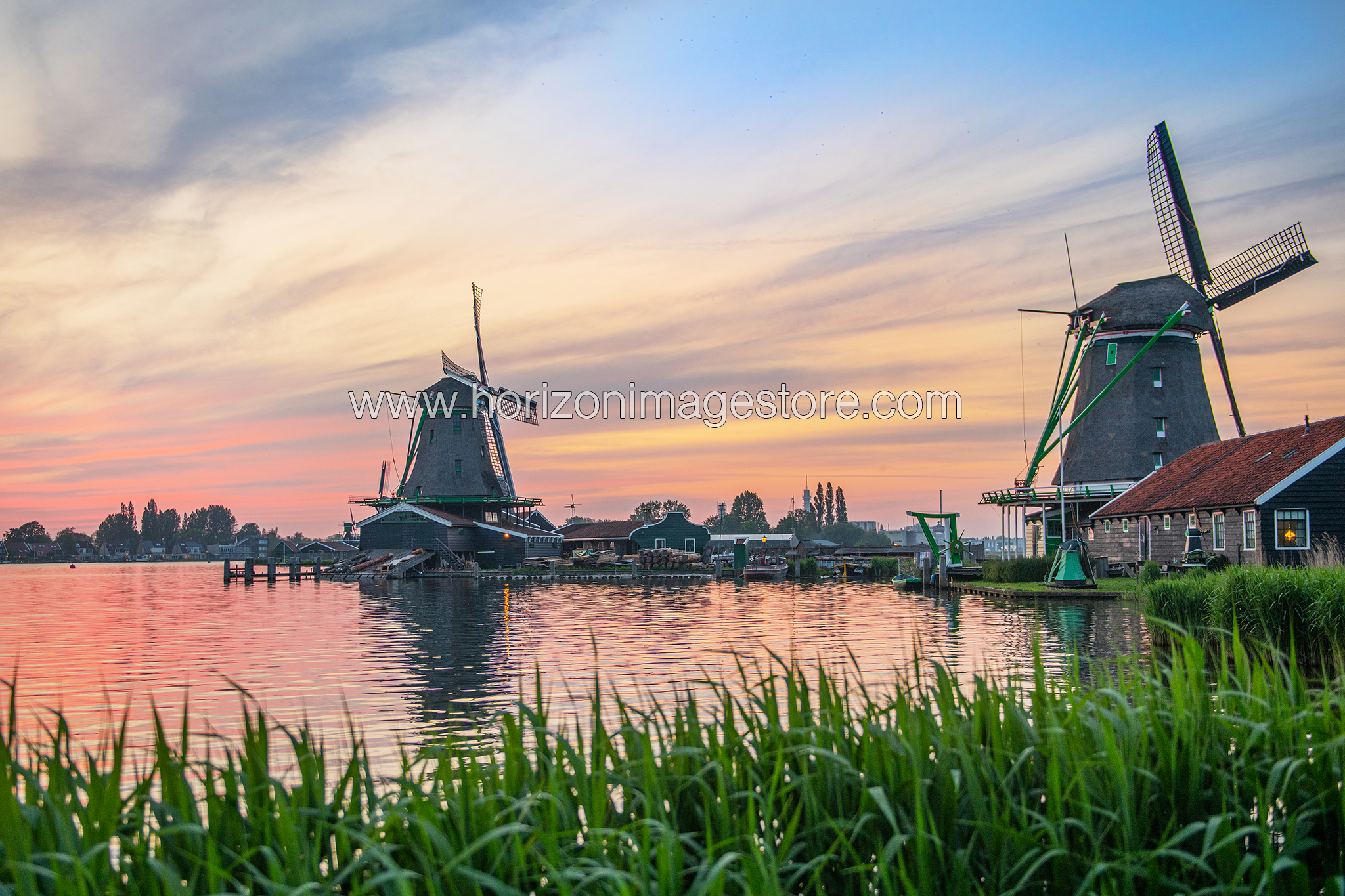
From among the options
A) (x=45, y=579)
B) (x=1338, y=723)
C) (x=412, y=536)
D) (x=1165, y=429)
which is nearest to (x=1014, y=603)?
(x=1165, y=429)

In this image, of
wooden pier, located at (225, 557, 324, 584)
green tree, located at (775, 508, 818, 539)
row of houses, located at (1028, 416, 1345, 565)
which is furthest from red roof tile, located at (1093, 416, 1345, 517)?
green tree, located at (775, 508, 818, 539)

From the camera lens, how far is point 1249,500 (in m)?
31.9

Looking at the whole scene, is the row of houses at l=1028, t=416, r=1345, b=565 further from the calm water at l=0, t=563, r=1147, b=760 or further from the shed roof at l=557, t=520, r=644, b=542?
the shed roof at l=557, t=520, r=644, b=542

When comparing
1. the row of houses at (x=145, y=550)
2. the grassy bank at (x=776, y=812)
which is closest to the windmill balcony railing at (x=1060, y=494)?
the grassy bank at (x=776, y=812)

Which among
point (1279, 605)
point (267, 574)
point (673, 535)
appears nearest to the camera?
point (1279, 605)

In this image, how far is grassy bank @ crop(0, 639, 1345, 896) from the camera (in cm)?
381

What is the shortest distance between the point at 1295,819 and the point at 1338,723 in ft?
3.43

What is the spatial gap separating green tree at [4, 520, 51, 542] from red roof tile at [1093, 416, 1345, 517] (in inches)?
7538

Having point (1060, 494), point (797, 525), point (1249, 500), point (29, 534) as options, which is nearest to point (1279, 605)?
point (1249, 500)

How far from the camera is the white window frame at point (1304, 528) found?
3108 cm

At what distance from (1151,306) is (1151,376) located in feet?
10.8

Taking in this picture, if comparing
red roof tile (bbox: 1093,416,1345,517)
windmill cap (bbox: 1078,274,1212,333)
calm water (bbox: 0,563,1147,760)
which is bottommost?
calm water (bbox: 0,563,1147,760)

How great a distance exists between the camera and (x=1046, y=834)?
457cm

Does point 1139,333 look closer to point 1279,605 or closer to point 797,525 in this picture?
point 1279,605
